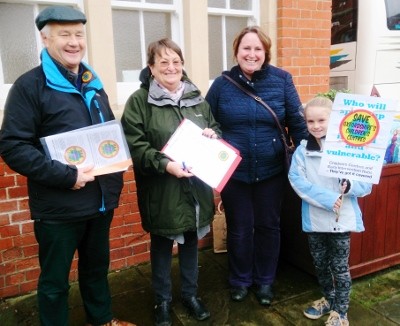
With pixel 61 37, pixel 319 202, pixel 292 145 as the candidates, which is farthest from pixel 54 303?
pixel 292 145

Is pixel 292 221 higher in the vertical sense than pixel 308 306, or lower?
higher

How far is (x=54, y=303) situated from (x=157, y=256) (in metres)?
0.72

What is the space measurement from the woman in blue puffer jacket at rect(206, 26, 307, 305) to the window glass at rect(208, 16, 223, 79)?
131 centimetres

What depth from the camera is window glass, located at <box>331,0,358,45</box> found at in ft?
18.8

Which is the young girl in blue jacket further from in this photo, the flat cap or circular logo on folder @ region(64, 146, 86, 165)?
the flat cap

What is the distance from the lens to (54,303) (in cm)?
235

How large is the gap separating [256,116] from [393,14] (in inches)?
160

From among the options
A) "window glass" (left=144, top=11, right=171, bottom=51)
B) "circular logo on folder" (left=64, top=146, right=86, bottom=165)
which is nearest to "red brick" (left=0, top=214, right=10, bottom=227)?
"circular logo on folder" (left=64, top=146, right=86, bottom=165)

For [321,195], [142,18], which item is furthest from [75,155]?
[142,18]

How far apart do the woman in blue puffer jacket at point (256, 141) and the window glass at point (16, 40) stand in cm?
152

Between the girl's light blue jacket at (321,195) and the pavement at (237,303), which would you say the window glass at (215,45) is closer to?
the girl's light blue jacket at (321,195)

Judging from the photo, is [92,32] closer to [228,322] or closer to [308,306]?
[228,322]

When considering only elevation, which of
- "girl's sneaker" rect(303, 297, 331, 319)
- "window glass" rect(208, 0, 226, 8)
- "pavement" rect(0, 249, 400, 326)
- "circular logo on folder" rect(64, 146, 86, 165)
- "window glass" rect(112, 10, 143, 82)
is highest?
"window glass" rect(208, 0, 226, 8)

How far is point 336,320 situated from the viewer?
2.72 metres
